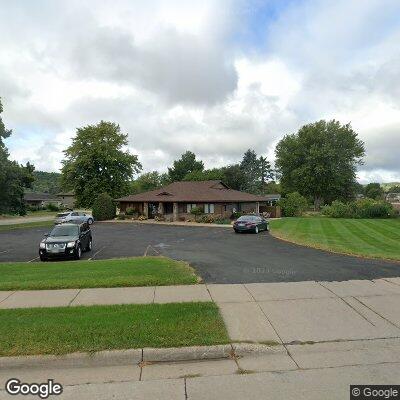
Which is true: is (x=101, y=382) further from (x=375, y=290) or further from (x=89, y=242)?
(x=89, y=242)

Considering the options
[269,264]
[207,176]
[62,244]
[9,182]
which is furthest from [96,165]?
[269,264]

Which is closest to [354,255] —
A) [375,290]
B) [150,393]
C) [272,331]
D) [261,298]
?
[375,290]

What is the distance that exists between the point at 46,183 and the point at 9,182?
132m

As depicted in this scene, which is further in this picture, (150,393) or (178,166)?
(178,166)

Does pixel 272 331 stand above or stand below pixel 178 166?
below

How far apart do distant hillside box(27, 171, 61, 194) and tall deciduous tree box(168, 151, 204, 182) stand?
65.3 meters

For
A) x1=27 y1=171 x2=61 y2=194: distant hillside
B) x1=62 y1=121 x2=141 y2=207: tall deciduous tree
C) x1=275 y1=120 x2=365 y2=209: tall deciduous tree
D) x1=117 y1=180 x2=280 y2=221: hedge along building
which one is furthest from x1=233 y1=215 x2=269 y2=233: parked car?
x1=27 y1=171 x2=61 y2=194: distant hillside

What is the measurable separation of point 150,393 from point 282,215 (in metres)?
48.7

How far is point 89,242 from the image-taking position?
19625 millimetres

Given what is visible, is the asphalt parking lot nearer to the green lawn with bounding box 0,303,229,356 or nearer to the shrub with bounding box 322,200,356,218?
the green lawn with bounding box 0,303,229,356

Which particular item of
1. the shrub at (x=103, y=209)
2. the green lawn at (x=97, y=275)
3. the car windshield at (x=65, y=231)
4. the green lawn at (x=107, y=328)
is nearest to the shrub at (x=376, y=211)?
the shrub at (x=103, y=209)

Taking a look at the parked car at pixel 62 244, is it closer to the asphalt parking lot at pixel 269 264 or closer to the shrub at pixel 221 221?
the asphalt parking lot at pixel 269 264

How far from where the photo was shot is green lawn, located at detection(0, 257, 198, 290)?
9.61 metres

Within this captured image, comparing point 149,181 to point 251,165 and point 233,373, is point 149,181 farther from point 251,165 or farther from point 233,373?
point 233,373
